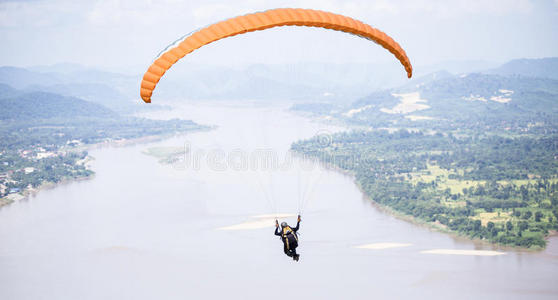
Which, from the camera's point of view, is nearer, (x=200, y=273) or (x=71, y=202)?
(x=200, y=273)

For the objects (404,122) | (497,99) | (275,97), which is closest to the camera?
(404,122)

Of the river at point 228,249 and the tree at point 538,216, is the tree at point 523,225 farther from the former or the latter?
the river at point 228,249

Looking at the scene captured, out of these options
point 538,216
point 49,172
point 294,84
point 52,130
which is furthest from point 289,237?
point 294,84

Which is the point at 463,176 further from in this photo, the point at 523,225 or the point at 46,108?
the point at 46,108

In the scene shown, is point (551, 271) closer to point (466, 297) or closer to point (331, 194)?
point (466, 297)

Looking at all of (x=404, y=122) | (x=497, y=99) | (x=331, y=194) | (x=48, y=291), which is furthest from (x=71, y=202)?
(x=497, y=99)

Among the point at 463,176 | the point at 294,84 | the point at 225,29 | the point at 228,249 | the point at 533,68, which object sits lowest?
the point at 228,249

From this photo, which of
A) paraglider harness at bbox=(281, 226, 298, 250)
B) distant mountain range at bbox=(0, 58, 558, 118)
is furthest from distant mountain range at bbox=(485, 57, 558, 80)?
paraglider harness at bbox=(281, 226, 298, 250)

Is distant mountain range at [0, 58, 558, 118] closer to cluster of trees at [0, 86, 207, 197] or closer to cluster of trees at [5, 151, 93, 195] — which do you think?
cluster of trees at [0, 86, 207, 197]
